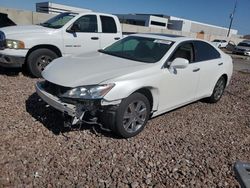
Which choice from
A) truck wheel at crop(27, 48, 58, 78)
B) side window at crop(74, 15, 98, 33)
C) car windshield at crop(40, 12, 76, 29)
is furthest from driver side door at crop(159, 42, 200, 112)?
car windshield at crop(40, 12, 76, 29)

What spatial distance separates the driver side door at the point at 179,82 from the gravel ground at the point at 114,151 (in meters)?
0.41

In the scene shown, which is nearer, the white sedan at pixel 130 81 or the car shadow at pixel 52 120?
the white sedan at pixel 130 81

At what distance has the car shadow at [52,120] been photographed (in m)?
4.02

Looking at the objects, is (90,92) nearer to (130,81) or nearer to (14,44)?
(130,81)

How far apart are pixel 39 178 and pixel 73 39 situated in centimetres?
476

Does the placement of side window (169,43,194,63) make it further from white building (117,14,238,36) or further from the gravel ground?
white building (117,14,238,36)

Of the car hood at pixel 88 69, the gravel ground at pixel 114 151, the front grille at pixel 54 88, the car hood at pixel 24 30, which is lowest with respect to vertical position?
the gravel ground at pixel 114 151

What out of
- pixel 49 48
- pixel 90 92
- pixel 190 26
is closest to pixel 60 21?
pixel 49 48

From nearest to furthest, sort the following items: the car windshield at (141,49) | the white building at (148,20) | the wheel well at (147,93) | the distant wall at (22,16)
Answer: the wheel well at (147,93) → the car windshield at (141,49) → the distant wall at (22,16) → the white building at (148,20)

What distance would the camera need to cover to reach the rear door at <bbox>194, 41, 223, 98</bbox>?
5172mm

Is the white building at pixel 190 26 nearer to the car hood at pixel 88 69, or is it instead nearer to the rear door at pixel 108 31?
the rear door at pixel 108 31

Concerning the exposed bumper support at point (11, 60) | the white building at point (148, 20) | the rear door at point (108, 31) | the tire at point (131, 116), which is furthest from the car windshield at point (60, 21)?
the white building at point (148, 20)

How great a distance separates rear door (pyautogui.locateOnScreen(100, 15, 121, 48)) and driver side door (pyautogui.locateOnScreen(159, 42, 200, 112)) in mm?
3247

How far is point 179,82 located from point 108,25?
3.98 metres
